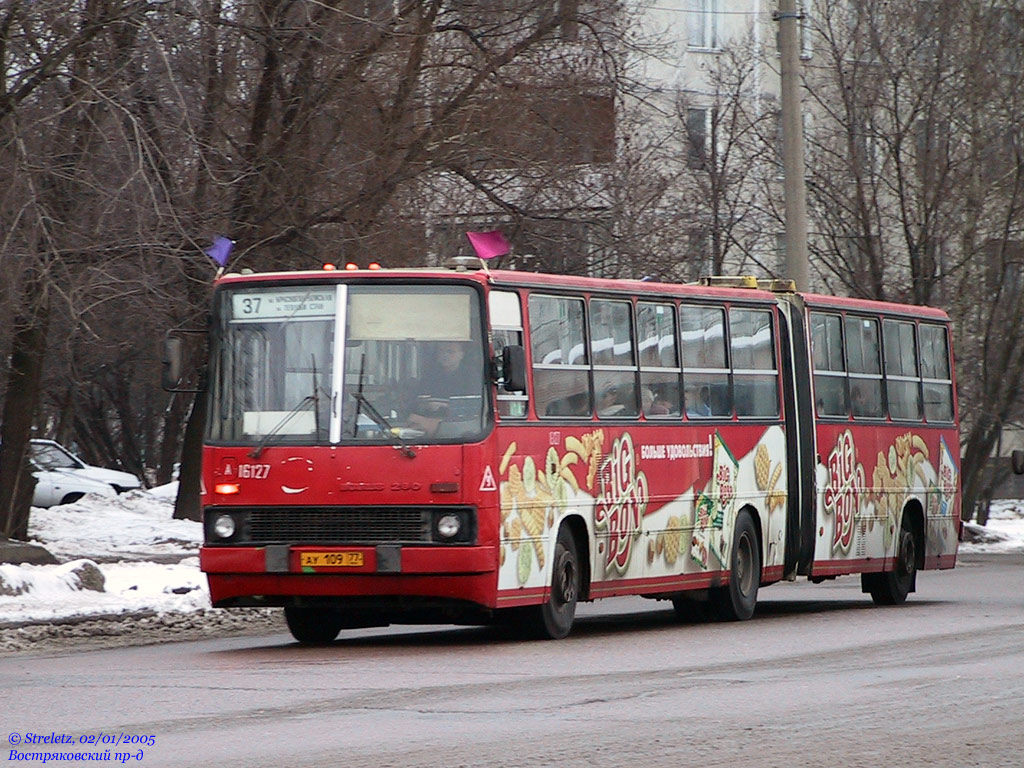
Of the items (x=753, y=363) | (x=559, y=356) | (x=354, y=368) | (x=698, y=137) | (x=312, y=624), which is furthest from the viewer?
(x=698, y=137)

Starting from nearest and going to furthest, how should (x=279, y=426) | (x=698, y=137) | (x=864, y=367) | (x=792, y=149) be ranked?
(x=279, y=426), (x=864, y=367), (x=792, y=149), (x=698, y=137)

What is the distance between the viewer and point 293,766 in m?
7.92

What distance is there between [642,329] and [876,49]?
64.7ft

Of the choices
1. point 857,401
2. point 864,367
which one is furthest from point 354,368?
point 864,367

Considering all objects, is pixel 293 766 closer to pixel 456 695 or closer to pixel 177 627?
pixel 456 695

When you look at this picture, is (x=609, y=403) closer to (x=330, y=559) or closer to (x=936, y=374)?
(x=330, y=559)

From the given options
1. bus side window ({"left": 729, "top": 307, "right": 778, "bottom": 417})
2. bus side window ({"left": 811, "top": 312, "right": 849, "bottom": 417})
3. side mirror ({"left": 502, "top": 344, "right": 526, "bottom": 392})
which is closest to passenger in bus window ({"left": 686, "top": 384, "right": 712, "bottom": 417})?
bus side window ({"left": 729, "top": 307, "right": 778, "bottom": 417})

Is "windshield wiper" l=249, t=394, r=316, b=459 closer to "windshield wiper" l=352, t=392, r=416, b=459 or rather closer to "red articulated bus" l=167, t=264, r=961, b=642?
"red articulated bus" l=167, t=264, r=961, b=642

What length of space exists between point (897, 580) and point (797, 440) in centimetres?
263

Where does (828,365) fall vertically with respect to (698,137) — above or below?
below

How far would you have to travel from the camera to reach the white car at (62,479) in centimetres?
4106

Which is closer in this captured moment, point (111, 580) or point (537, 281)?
point (537, 281)

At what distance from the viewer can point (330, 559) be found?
538 inches

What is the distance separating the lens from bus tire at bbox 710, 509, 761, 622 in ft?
57.2
